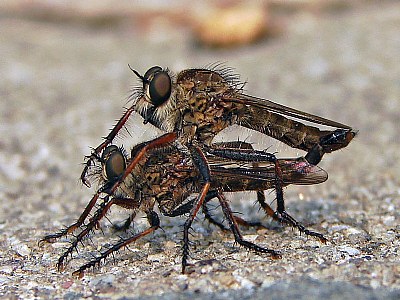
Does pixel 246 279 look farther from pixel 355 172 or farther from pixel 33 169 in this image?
pixel 33 169

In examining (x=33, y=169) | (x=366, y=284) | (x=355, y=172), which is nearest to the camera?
(x=366, y=284)

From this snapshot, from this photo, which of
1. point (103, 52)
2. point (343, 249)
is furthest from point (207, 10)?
point (343, 249)

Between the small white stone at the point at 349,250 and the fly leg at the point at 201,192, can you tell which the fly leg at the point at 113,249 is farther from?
the small white stone at the point at 349,250

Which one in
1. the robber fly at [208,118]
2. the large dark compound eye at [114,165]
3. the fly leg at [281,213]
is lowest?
the fly leg at [281,213]

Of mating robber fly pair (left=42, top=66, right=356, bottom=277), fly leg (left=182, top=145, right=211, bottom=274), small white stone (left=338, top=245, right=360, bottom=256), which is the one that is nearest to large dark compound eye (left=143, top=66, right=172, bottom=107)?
mating robber fly pair (left=42, top=66, right=356, bottom=277)

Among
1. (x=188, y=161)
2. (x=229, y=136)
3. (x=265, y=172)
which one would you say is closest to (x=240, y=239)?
(x=265, y=172)

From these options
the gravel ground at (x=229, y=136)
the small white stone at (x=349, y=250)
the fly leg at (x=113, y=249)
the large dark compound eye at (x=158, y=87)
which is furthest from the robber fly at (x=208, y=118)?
the small white stone at (x=349, y=250)

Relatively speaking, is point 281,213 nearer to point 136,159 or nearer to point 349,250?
point 349,250
